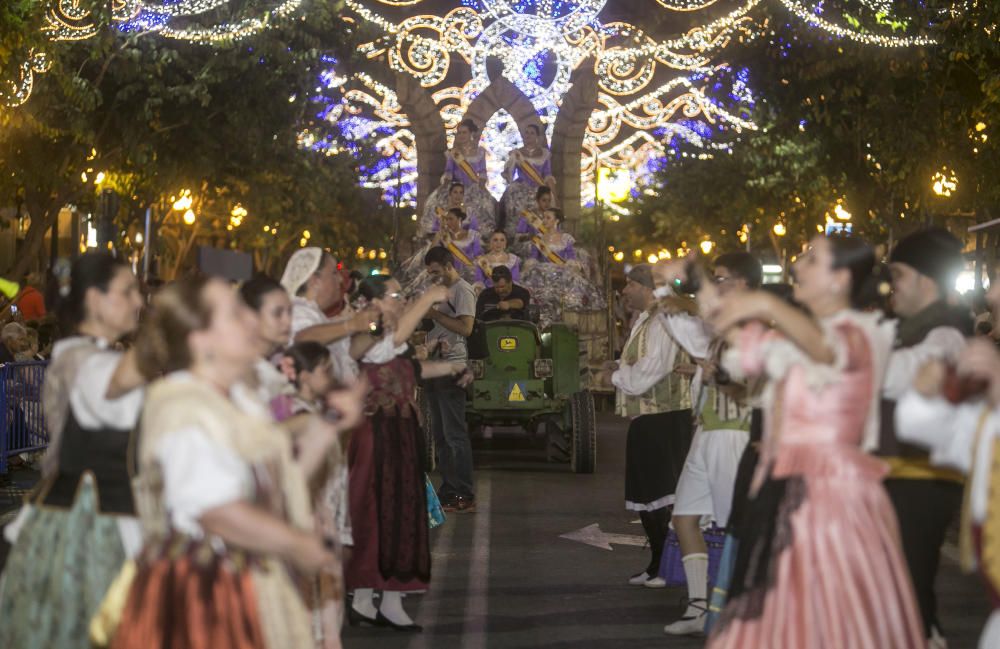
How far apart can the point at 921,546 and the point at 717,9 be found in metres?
22.2

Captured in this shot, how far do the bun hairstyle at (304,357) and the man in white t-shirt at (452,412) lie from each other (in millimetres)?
6490

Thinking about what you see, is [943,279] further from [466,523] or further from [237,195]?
[237,195]

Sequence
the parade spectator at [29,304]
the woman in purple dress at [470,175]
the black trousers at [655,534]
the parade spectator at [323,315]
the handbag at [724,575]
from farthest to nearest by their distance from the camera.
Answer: the woman in purple dress at [470,175], the parade spectator at [29,304], the black trousers at [655,534], the parade spectator at [323,315], the handbag at [724,575]

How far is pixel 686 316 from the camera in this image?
8953 millimetres

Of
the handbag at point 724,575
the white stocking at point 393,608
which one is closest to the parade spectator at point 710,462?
the handbag at point 724,575

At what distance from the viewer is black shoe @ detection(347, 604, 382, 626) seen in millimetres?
9539

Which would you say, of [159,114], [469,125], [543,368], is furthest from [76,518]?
[159,114]

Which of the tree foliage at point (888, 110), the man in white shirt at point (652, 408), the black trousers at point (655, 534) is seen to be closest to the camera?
the man in white shirt at point (652, 408)

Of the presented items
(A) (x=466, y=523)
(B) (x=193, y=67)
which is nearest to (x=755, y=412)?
(A) (x=466, y=523)

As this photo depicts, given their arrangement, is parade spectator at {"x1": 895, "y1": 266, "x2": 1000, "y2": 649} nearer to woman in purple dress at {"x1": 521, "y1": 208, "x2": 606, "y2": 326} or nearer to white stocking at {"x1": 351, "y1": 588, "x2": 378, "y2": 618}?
white stocking at {"x1": 351, "y1": 588, "x2": 378, "y2": 618}

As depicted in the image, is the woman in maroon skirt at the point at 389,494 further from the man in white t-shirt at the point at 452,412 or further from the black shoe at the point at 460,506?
the black shoe at the point at 460,506

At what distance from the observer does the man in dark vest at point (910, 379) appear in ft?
22.2

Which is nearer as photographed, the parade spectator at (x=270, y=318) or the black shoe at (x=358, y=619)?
the parade spectator at (x=270, y=318)

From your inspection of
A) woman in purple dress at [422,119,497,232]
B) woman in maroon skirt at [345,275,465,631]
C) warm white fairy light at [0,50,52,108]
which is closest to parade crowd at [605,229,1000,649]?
woman in maroon skirt at [345,275,465,631]
